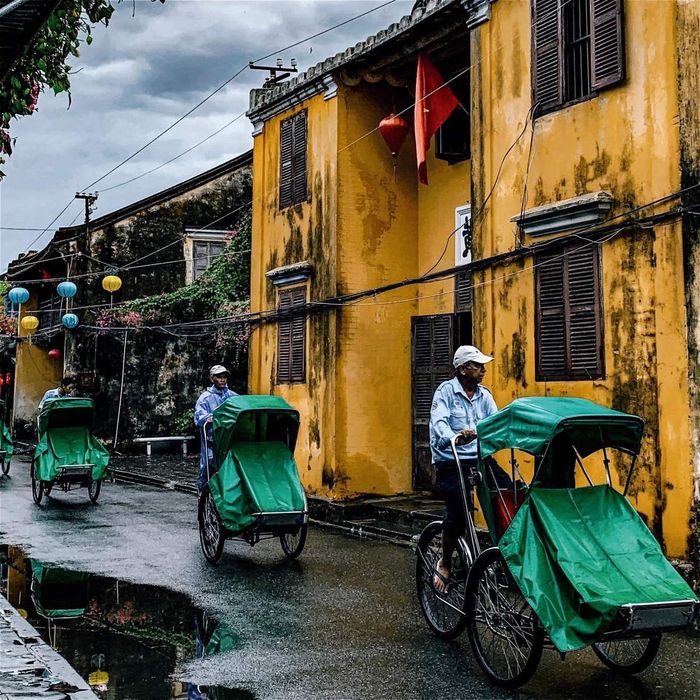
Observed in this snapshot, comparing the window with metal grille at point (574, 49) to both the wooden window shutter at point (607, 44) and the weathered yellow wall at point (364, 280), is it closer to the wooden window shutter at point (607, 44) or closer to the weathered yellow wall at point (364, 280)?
the wooden window shutter at point (607, 44)

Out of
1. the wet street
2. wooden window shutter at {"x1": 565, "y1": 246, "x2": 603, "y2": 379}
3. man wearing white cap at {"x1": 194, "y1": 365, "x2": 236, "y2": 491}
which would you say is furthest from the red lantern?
the wet street

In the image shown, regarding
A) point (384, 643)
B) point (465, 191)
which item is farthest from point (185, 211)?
point (384, 643)

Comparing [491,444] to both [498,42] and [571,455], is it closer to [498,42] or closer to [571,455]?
[571,455]

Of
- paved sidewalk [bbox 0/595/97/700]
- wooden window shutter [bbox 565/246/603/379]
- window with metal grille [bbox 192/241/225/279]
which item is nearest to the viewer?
paved sidewalk [bbox 0/595/97/700]

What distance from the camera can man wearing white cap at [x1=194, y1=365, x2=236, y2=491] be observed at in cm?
1103

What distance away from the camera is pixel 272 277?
16156 mm

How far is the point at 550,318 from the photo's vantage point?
33.6 feet

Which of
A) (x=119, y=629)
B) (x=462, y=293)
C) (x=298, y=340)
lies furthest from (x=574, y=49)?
(x=119, y=629)

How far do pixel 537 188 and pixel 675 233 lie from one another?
2.22m

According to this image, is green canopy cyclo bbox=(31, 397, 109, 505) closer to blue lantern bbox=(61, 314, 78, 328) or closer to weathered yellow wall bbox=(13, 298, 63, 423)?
blue lantern bbox=(61, 314, 78, 328)

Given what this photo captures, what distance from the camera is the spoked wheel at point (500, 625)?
520 cm

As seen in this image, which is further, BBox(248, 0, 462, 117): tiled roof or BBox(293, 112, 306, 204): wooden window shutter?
BBox(293, 112, 306, 204): wooden window shutter

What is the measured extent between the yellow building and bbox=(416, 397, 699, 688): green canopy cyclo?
3.25 m

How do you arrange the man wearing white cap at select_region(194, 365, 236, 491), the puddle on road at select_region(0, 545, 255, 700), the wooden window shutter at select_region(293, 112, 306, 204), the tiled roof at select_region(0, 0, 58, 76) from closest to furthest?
the tiled roof at select_region(0, 0, 58, 76)
the puddle on road at select_region(0, 545, 255, 700)
the man wearing white cap at select_region(194, 365, 236, 491)
the wooden window shutter at select_region(293, 112, 306, 204)
